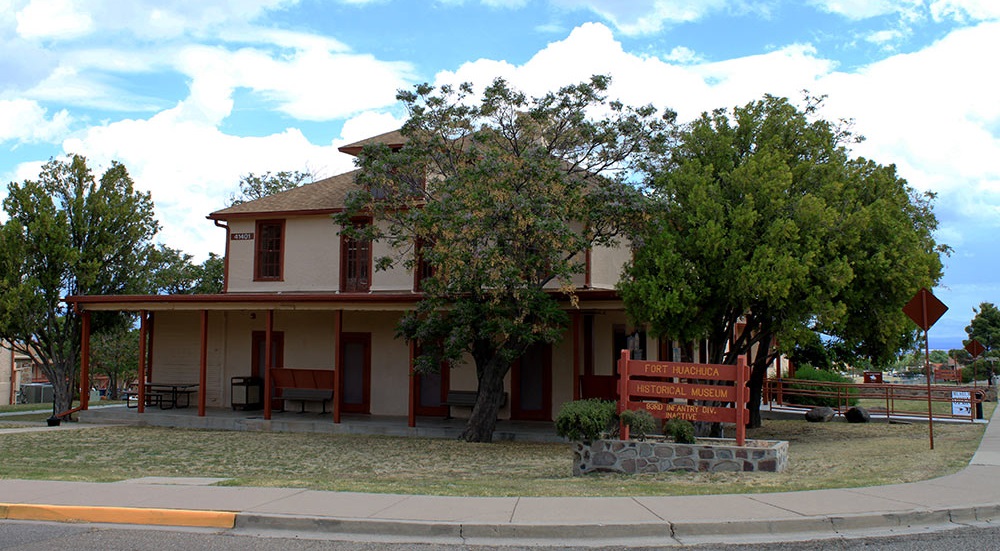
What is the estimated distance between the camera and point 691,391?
12.5 meters

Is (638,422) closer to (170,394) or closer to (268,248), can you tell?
(268,248)

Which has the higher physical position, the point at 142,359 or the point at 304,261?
the point at 304,261

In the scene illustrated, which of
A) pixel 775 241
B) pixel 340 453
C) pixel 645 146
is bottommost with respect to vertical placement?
pixel 340 453

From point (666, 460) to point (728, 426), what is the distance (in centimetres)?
972

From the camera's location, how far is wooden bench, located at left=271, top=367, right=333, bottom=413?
22109mm

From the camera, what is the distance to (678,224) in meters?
17.4

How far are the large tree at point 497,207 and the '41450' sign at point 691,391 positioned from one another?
12.5 feet

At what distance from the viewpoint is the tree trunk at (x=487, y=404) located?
1848 cm

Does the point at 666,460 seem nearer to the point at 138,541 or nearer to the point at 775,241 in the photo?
the point at 775,241

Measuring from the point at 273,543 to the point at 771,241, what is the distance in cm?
1168

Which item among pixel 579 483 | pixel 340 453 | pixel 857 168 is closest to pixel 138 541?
pixel 579 483

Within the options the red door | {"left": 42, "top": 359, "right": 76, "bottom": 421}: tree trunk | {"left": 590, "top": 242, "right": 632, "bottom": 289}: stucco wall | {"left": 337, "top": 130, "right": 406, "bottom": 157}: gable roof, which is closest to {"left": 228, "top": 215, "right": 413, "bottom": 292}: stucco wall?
{"left": 337, "top": 130, "right": 406, "bottom": 157}: gable roof

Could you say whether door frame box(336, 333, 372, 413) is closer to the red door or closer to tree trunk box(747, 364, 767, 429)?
the red door

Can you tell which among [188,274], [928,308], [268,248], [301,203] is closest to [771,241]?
[928,308]
